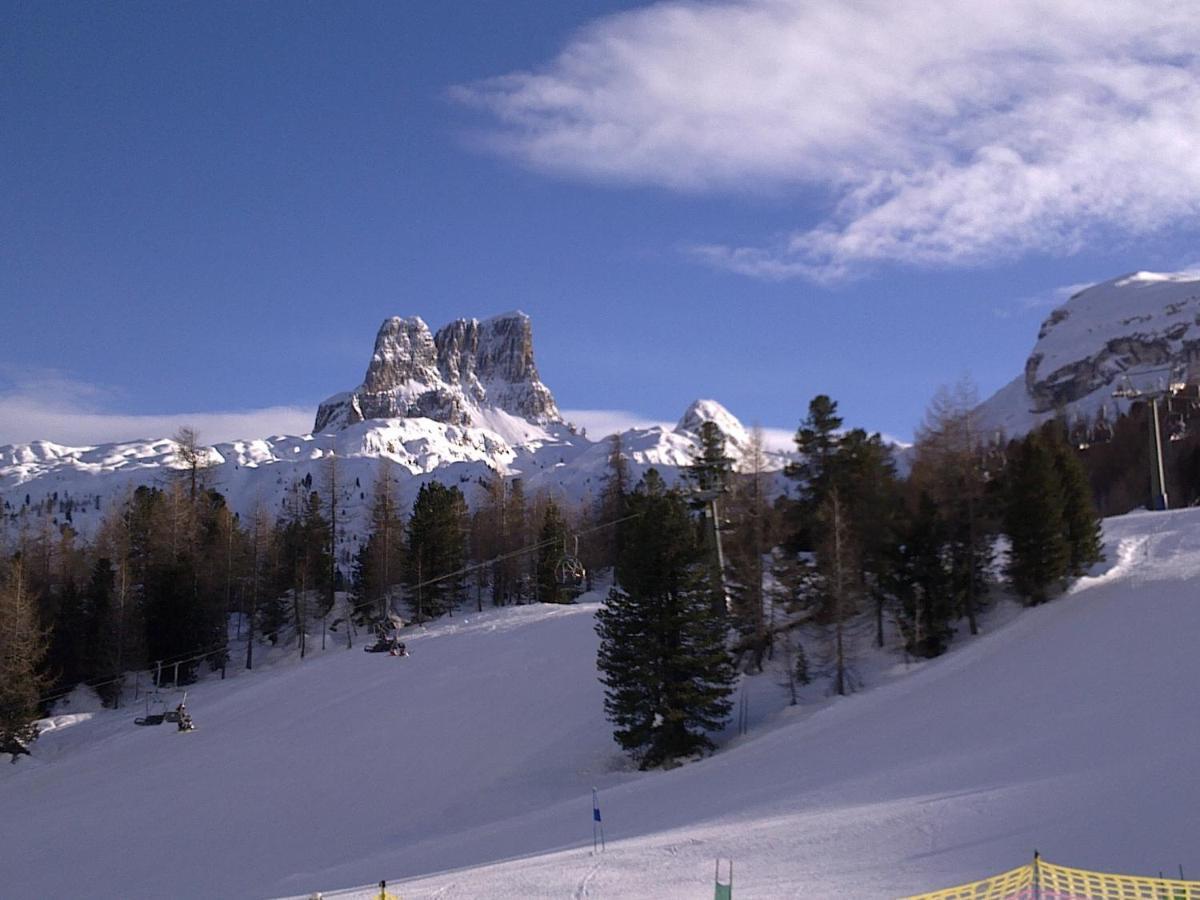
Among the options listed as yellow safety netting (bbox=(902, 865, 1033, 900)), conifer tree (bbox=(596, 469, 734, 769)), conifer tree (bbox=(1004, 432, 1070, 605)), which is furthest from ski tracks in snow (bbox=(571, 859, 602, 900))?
conifer tree (bbox=(1004, 432, 1070, 605))

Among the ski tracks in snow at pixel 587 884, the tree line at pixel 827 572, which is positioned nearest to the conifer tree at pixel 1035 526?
the tree line at pixel 827 572

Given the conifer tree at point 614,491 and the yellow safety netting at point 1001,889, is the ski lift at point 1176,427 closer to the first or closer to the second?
the conifer tree at point 614,491

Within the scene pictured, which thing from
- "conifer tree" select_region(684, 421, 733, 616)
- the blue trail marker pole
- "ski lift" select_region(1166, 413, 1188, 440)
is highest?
"ski lift" select_region(1166, 413, 1188, 440)

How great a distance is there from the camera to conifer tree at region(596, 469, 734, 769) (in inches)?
1171

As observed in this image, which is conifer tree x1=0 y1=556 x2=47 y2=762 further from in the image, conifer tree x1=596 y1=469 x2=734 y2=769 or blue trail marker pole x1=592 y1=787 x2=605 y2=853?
blue trail marker pole x1=592 y1=787 x2=605 y2=853

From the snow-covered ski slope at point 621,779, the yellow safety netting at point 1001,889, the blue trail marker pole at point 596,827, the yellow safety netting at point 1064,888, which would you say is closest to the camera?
the yellow safety netting at point 1064,888

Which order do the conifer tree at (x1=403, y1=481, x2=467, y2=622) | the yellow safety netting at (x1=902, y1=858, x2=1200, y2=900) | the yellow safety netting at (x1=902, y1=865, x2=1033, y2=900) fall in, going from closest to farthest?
1. the yellow safety netting at (x1=902, y1=858, x2=1200, y2=900)
2. the yellow safety netting at (x1=902, y1=865, x2=1033, y2=900)
3. the conifer tree at (x1=403, y1=481, x2=467, y2=622)

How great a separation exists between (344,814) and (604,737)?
27.0 ft

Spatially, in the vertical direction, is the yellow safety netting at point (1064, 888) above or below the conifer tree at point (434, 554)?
below

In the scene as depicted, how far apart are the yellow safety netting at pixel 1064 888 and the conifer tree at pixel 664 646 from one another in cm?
1518

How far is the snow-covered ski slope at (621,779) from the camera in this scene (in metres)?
17.9

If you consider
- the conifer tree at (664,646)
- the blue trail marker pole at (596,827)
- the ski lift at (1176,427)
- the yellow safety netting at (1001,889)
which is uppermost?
the ski lift at (1176,427)

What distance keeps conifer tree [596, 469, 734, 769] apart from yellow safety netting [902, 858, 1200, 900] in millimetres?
15178

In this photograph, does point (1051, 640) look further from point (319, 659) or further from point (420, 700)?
point (319, 659)
